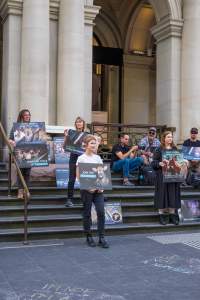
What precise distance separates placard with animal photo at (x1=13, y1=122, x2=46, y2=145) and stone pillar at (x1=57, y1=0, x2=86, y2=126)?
291 cm

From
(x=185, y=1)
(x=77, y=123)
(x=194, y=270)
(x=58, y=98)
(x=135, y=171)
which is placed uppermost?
(x=185, y=1)

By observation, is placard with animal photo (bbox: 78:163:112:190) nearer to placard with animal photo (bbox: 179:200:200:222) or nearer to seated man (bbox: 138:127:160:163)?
placard with animal photo (bbox: 179:200:200:222)

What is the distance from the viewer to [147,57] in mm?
20703

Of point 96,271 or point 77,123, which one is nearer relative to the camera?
point 96,271

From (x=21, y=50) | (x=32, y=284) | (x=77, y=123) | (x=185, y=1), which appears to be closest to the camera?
(x=32, y=284)

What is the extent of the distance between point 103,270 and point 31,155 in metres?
3.92

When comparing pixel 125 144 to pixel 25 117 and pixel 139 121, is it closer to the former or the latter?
pixel 25 117

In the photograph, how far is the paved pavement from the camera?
18.8ft

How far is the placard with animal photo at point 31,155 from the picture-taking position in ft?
32.6

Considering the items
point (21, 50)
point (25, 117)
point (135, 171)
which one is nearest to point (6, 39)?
point (21, 50)

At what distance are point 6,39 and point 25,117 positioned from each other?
388 centimetres

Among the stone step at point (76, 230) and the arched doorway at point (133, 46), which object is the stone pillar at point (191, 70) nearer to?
the arched doorway at point (133, 46)

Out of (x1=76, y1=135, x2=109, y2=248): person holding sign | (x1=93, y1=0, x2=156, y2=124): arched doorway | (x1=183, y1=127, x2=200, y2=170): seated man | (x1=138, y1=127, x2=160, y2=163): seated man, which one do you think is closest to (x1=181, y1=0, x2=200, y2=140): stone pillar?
(x1=183, y1=127, x2=200, y2=170): seated man

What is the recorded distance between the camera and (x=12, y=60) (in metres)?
13.3
